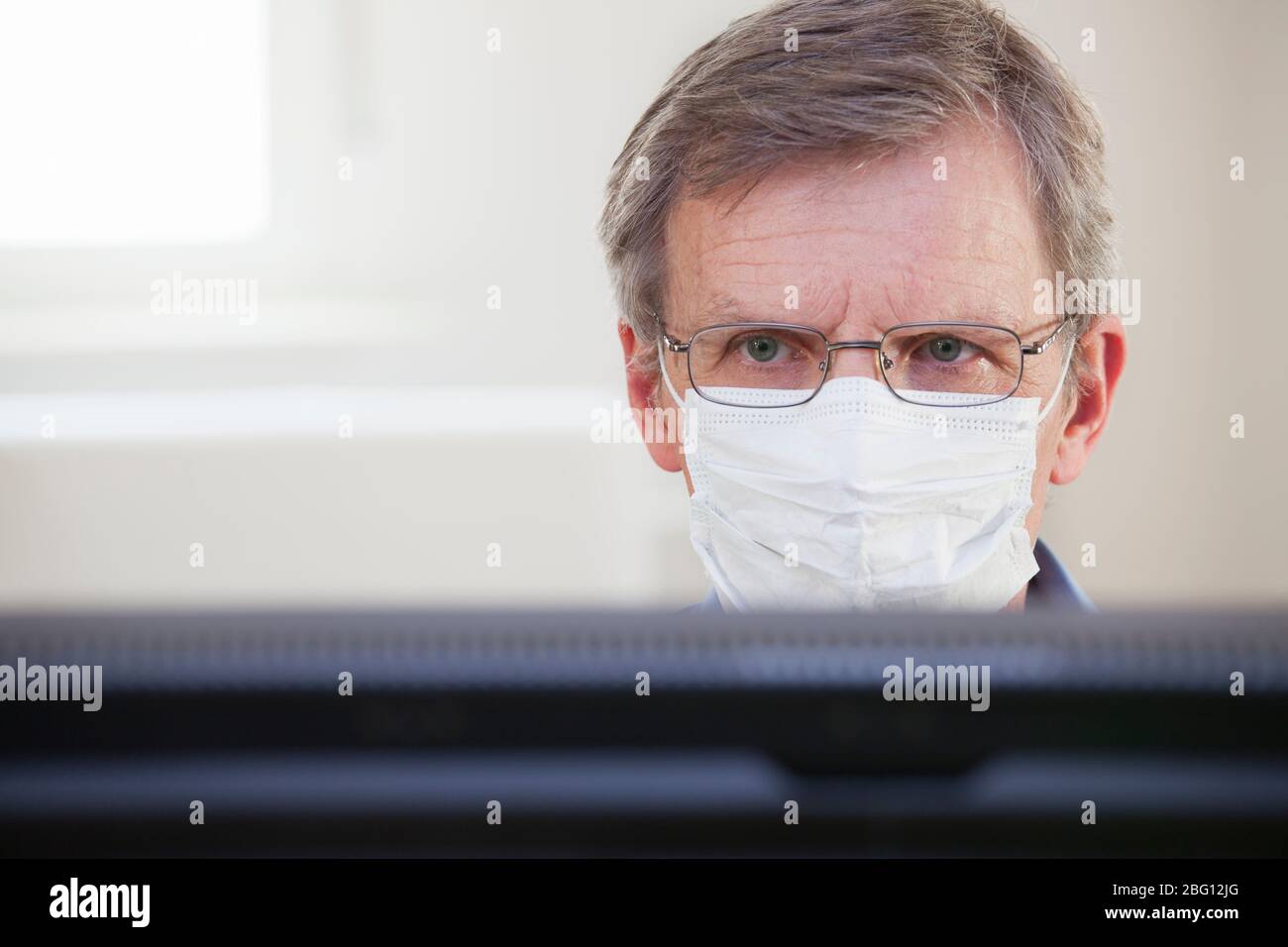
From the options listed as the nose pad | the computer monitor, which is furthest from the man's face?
the computer monitor

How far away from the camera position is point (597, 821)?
0.33m

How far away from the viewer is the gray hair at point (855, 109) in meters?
1.22

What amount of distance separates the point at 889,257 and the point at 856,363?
0.42 ft

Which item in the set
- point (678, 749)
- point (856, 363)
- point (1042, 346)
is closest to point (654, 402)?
point (856, 363)

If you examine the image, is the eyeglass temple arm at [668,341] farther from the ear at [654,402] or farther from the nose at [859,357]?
the nose at [859,357]

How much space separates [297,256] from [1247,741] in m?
3.15

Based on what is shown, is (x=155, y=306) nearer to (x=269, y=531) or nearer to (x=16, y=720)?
(x=269, y=531)

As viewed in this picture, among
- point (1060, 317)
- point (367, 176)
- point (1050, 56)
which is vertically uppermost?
point (367, 176)

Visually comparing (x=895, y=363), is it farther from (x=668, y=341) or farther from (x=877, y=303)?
(x=668, y=341)

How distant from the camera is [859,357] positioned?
3.71 feet

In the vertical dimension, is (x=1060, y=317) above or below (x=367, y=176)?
below

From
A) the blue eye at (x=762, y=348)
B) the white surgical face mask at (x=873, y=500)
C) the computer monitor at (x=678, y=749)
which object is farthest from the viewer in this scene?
the blue eye at (x=762, y=348)

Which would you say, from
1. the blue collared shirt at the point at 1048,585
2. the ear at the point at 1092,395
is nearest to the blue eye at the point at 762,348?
the blue collared shirt at the point at 1048,585
